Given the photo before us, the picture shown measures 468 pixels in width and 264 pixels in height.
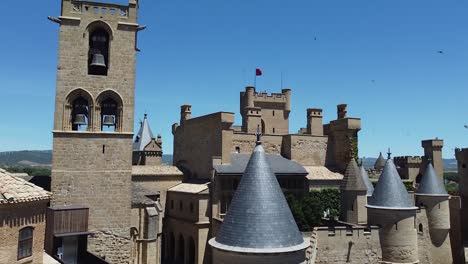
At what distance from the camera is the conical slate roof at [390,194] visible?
22.9 m

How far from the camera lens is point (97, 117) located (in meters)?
21.1

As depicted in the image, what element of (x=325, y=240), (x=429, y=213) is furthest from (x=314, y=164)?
(x=325, y=240)

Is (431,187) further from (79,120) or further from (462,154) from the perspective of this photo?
(79,120)

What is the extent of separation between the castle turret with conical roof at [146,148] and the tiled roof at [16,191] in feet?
80.0

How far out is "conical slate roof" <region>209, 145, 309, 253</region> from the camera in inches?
432

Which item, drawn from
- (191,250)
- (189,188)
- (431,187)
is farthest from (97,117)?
(431,187)

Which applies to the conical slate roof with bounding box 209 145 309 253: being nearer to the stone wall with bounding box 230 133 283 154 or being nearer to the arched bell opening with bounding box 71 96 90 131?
the arched bell opening with bounding box 71 96 90 131

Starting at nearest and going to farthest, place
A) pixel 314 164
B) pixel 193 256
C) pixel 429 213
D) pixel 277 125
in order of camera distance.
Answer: pixel 429 213, pixel 193 256, pixel 314 164, pixel 277 125

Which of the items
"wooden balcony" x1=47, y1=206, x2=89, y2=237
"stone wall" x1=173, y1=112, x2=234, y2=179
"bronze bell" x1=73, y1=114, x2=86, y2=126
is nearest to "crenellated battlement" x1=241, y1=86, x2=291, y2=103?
"stone wall" x1=173, y1=112, x2=234, y2=179

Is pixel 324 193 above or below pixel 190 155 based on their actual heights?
below

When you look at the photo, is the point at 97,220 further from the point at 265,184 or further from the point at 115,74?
the point at 265,184

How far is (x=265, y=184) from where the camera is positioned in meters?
Answer: 11.9

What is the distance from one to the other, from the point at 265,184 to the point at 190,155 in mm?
26982

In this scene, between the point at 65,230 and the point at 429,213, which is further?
the point at 429,213
